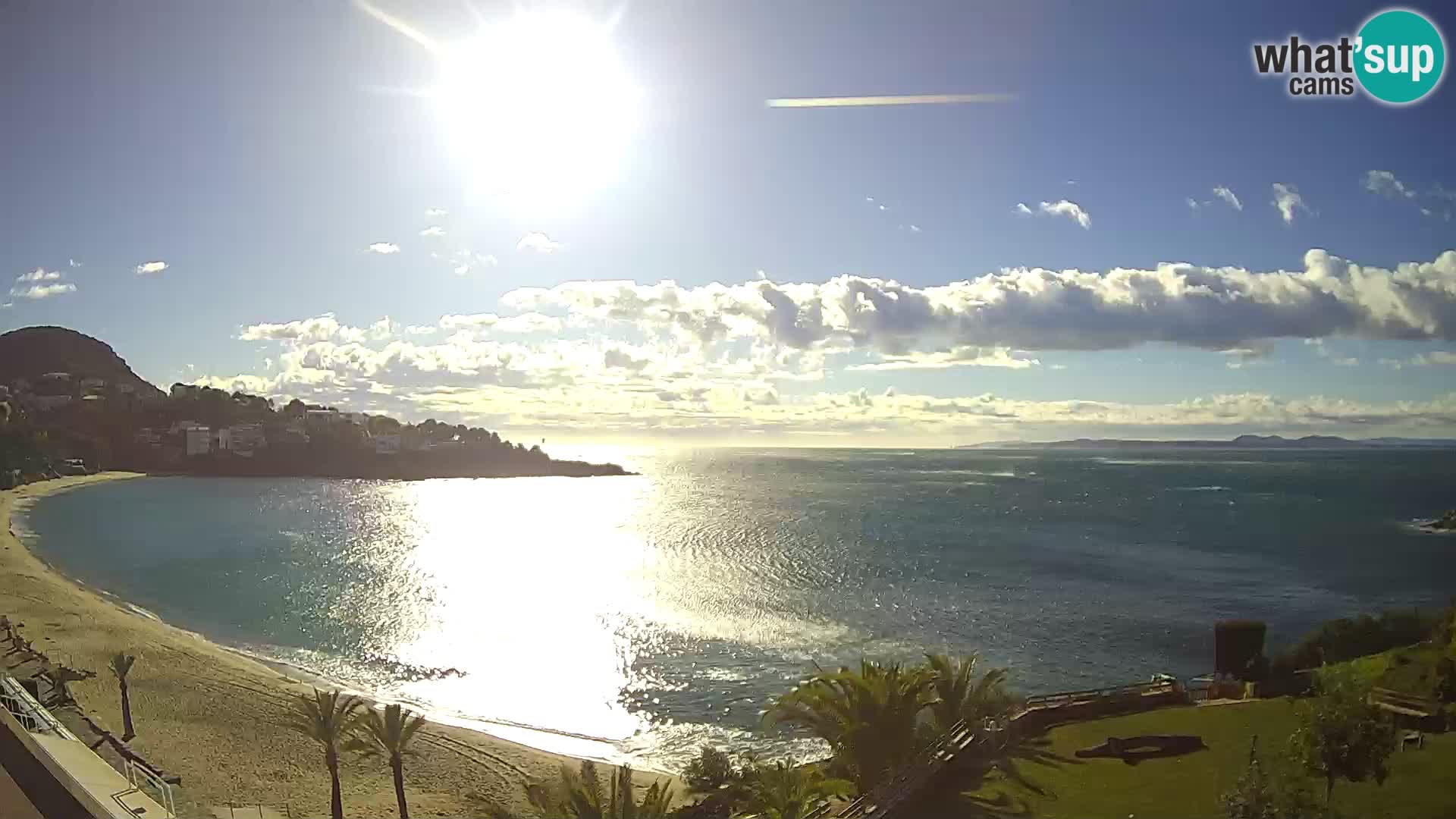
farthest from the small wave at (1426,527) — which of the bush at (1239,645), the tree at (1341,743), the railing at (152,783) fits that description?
the railing at (152,783)

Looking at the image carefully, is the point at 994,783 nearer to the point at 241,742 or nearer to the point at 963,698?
the point at 963,698

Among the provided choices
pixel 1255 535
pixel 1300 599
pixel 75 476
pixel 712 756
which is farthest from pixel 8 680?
pixel 75 476

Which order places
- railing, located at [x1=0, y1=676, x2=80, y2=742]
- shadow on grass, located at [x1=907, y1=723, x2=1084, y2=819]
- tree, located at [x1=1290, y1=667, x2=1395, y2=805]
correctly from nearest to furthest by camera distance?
tree, located at [x1=1290, y1=667, x2=1395, y2=805]
shadow on grass, located at [x1=907, y1=723, x2=1084, y2=819]
railing, located at [x1=0, y1=676, x2=80, y2=742]

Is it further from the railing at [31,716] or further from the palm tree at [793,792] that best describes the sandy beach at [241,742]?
the palm tree at [793,792]

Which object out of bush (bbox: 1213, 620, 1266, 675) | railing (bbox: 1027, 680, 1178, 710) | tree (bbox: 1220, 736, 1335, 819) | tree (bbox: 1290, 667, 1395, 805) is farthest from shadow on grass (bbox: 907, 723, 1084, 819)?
bush (bbox: 1213, 620, 1266, 675)

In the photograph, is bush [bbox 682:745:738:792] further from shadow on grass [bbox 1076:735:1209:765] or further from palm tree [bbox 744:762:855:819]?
shadow on grass [bbox 1076:735:1209:765]

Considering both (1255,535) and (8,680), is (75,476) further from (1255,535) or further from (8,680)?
(1255,535)
